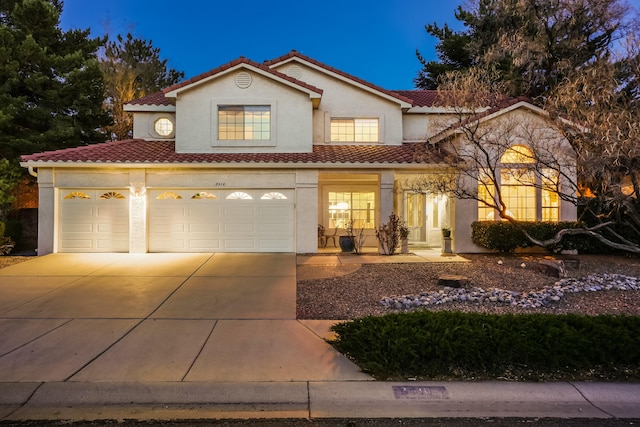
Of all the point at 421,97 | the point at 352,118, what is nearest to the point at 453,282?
the point at 352,118

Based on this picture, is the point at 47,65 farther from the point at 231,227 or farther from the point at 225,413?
the point at 225,413

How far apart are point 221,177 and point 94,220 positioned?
15.3 feet

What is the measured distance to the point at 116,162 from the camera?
39.8 ft

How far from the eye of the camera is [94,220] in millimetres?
12695

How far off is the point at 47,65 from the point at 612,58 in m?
21.2

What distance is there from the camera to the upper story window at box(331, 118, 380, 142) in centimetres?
1504

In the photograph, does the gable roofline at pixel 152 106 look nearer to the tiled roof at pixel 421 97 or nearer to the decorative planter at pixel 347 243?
the decorative planter at pixel 347 243

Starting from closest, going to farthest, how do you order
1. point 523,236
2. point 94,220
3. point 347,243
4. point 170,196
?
point 523,236
point 94,220
point 170,196
point 347,243

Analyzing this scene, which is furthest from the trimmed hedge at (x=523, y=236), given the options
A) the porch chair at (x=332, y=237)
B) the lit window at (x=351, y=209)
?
the porch chair at (x=332, y=237)

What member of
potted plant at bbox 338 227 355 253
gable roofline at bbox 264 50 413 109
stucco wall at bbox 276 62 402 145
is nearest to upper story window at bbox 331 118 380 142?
stucco wall at bbox 276 62 402 145

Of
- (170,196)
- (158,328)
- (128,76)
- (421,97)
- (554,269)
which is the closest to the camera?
(158,328)

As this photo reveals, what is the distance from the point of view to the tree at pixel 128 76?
22984 mm

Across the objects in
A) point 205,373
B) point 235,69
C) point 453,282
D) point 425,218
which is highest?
point 235,69

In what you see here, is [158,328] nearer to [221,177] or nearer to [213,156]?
[221,177]
